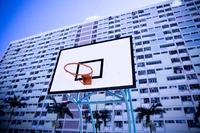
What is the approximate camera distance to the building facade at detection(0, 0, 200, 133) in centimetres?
2019

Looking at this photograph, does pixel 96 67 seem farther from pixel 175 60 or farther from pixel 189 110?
pixel 175 60

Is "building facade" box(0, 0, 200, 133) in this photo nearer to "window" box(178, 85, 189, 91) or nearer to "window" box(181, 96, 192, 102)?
"window" box(178, 85, 189, 91)

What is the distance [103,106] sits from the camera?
78.9 ft

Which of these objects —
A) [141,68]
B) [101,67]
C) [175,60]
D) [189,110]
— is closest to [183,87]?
[189,110]

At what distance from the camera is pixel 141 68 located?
24859 mm

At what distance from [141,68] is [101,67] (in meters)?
22.1

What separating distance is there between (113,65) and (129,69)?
62 centimetres

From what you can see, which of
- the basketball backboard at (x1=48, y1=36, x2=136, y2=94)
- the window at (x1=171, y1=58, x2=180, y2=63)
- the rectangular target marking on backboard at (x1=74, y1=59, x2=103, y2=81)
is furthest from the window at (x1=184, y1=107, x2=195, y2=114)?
the rectangular target marking on backboard at (x1=74, y1=59, x2=103, y2=81)

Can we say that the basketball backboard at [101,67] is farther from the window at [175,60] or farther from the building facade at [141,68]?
the window at [175,60]

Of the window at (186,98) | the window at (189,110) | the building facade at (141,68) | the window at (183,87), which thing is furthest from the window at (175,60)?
the window at (189,110)

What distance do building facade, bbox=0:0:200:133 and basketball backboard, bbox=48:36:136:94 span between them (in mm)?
18750

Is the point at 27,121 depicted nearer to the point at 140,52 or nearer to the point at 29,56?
the point at 29,56

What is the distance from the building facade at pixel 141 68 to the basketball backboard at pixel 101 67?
61.5ft

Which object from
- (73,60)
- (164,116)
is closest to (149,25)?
(164,116)
